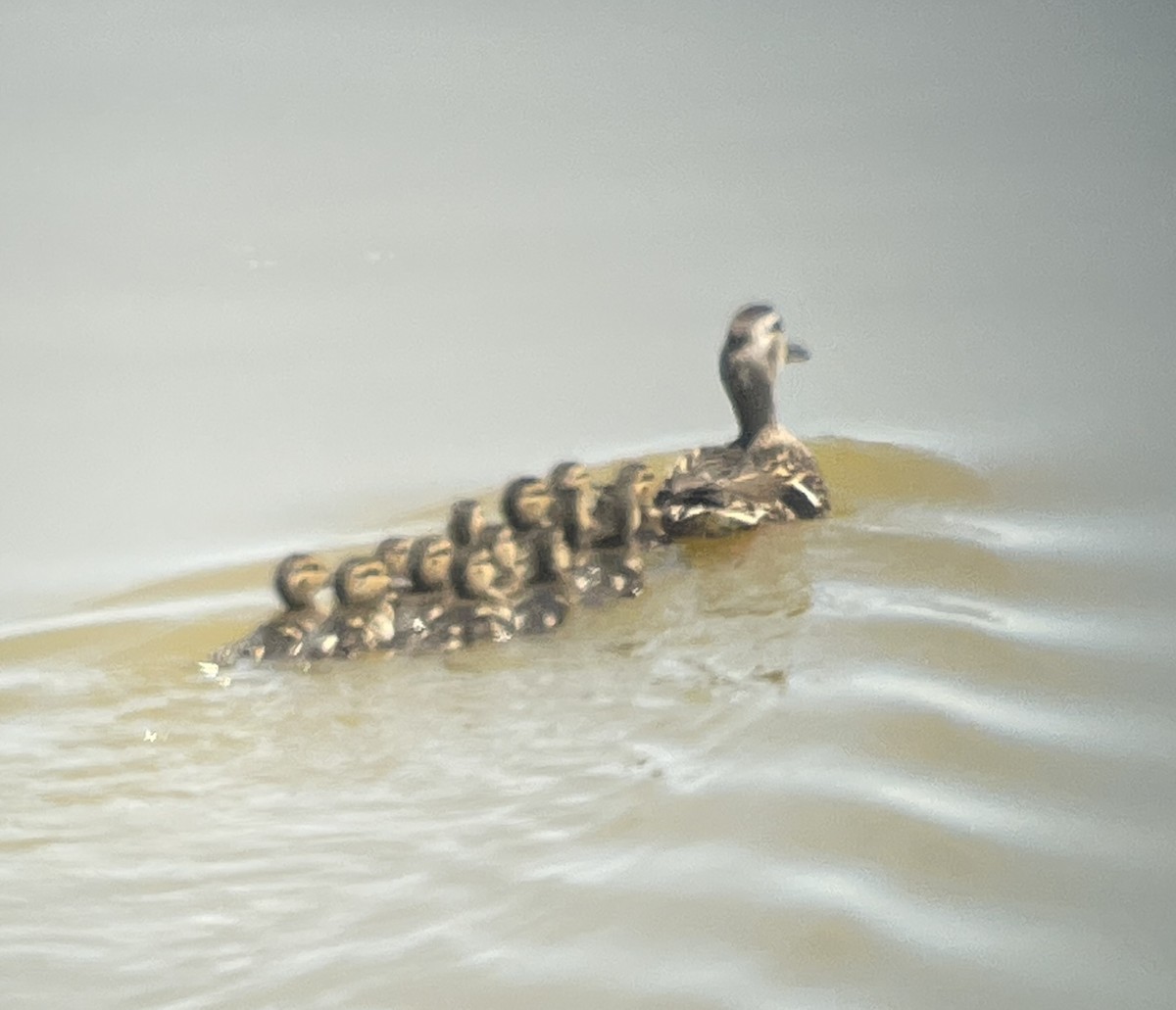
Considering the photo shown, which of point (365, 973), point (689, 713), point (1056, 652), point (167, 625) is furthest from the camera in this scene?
point (167, 625)

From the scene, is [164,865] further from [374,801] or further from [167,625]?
[167,625]

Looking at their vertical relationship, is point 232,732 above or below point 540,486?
below

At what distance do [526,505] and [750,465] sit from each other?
0.67 metres

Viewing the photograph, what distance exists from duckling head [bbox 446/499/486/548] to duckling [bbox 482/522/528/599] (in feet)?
0.07

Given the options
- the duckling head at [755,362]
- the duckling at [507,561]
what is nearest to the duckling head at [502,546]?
the duckling at [507,561]

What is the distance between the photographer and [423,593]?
3941 mm

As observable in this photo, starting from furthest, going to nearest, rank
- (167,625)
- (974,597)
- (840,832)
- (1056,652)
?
(167,625) → (974,597) → (1056,652) → (840,832)

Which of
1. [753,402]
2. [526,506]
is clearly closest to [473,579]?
[526,506]

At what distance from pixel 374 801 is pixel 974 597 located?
4.61ft

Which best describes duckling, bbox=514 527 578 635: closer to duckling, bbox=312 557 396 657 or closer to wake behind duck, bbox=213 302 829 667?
wake behind duck, bbox=213 302 829 667

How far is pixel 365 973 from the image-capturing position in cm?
245

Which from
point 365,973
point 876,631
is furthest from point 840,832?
point 876,631

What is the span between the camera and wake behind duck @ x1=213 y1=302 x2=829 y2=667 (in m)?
3.80

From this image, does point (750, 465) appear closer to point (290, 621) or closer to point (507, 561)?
point (507, 561)
